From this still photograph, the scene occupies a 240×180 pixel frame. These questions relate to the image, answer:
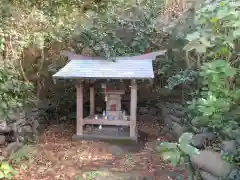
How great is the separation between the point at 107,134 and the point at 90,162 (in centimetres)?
183

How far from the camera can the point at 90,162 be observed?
5672 millimetres

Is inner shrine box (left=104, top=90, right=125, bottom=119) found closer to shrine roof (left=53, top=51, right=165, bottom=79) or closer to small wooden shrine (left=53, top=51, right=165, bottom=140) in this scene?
small wooden shrine (left=53, top=51, right=165, bottom=140)

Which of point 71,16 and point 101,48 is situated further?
point 101,48

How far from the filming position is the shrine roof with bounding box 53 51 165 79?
6617 mm

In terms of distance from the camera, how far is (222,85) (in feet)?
16.7

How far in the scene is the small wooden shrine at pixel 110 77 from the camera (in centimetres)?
669

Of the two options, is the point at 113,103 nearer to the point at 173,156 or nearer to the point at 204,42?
the point at 204,42

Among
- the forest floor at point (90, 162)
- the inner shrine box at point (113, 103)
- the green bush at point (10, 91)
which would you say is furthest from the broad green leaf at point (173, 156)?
the inner shrine box at point (113, 103)

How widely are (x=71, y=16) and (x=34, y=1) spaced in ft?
3.90

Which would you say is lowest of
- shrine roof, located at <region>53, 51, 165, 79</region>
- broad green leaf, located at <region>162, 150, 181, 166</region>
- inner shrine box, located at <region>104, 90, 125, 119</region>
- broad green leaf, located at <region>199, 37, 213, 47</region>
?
inner shrine box, located at <region>104, 90, 125, 119</region>

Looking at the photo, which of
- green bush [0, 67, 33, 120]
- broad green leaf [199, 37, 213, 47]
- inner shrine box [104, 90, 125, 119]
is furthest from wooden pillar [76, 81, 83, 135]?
broad green leaf [199, 37, 213, 47]

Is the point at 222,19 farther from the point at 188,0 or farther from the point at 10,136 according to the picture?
the point at 188,0

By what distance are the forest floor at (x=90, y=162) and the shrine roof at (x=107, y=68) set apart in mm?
1759

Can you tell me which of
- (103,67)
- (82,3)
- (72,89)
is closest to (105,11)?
(82,3)
